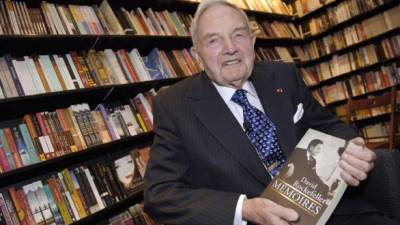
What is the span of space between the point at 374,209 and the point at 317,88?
4.31m

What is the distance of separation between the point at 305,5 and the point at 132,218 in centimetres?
415

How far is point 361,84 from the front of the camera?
4.79 meters

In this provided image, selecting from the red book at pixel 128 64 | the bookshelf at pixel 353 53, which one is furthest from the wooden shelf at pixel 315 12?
the red book at pixel 128 64

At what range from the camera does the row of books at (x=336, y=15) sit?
454 cm

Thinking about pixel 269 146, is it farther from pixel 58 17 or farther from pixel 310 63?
pixel 310 63

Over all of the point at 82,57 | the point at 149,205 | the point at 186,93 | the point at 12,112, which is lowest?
the point at 149,205

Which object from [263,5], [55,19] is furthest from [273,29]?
[55,19]

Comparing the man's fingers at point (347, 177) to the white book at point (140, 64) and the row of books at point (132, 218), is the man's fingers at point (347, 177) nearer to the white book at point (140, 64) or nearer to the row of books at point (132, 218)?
the row of books at point (132, 218)

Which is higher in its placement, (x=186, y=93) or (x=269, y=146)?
(x=186, y=93)

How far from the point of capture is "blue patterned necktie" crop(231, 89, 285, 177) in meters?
1.33

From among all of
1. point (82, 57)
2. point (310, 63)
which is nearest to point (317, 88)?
point (310, 63)

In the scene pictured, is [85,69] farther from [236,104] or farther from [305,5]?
[305,5]

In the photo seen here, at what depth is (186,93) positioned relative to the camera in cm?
144

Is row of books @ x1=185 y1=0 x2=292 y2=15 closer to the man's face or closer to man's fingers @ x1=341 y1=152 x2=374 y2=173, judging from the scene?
the man's face
